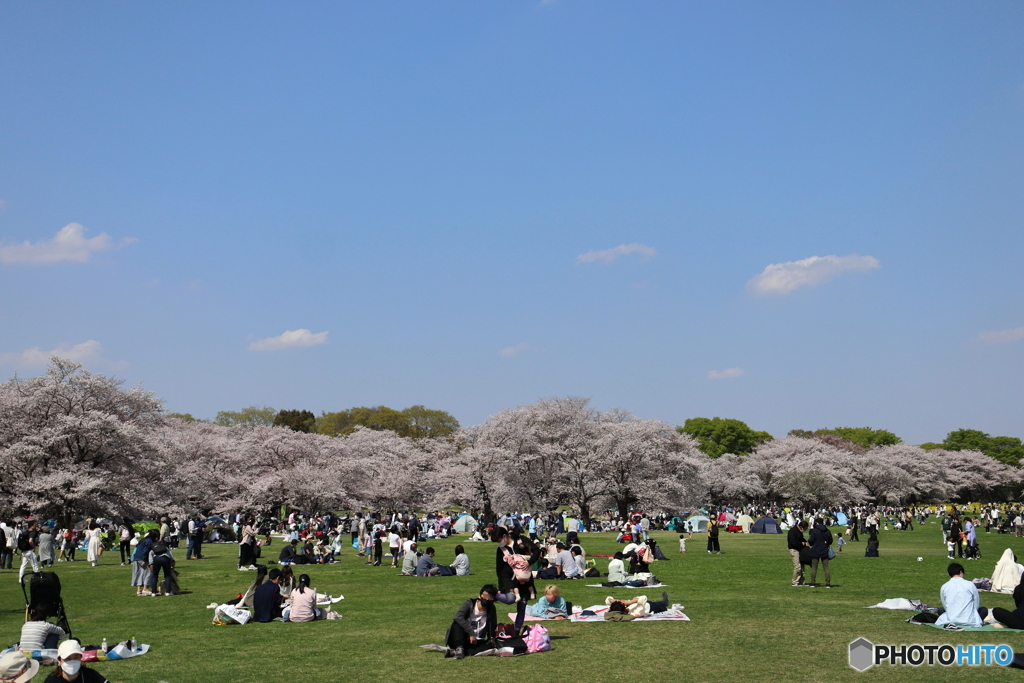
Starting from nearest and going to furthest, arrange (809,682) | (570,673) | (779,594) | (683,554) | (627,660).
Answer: (809,682) < (570,673) < (627,660) < (779,594) < (683,554)

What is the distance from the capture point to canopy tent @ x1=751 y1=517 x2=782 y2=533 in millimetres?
52094

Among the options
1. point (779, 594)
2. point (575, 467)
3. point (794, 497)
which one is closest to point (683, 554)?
point (779, 594)

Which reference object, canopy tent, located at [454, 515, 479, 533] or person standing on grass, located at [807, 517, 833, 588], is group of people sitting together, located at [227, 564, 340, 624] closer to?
person standing on grass, located at [807, 517, 833, 588]

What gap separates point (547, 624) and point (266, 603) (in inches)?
218

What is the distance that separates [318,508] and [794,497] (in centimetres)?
4466

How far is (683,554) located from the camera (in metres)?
34.1

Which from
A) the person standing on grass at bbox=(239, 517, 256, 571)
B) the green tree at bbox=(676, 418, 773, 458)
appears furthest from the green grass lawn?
the green tree at bbox=(676, 418, 773, 458)

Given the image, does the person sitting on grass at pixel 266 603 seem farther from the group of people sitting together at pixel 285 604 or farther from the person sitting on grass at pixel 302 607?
the person sitting on grass at pixel 302 607

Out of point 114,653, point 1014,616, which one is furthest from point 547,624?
point 1014,616

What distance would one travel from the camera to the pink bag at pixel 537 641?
1264cm

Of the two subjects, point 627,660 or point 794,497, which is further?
point 794,497

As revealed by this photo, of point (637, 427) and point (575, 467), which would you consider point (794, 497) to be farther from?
point (575, 467)

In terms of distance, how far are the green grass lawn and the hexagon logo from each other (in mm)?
181

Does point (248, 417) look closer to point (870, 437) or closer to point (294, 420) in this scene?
point (294, 420)
